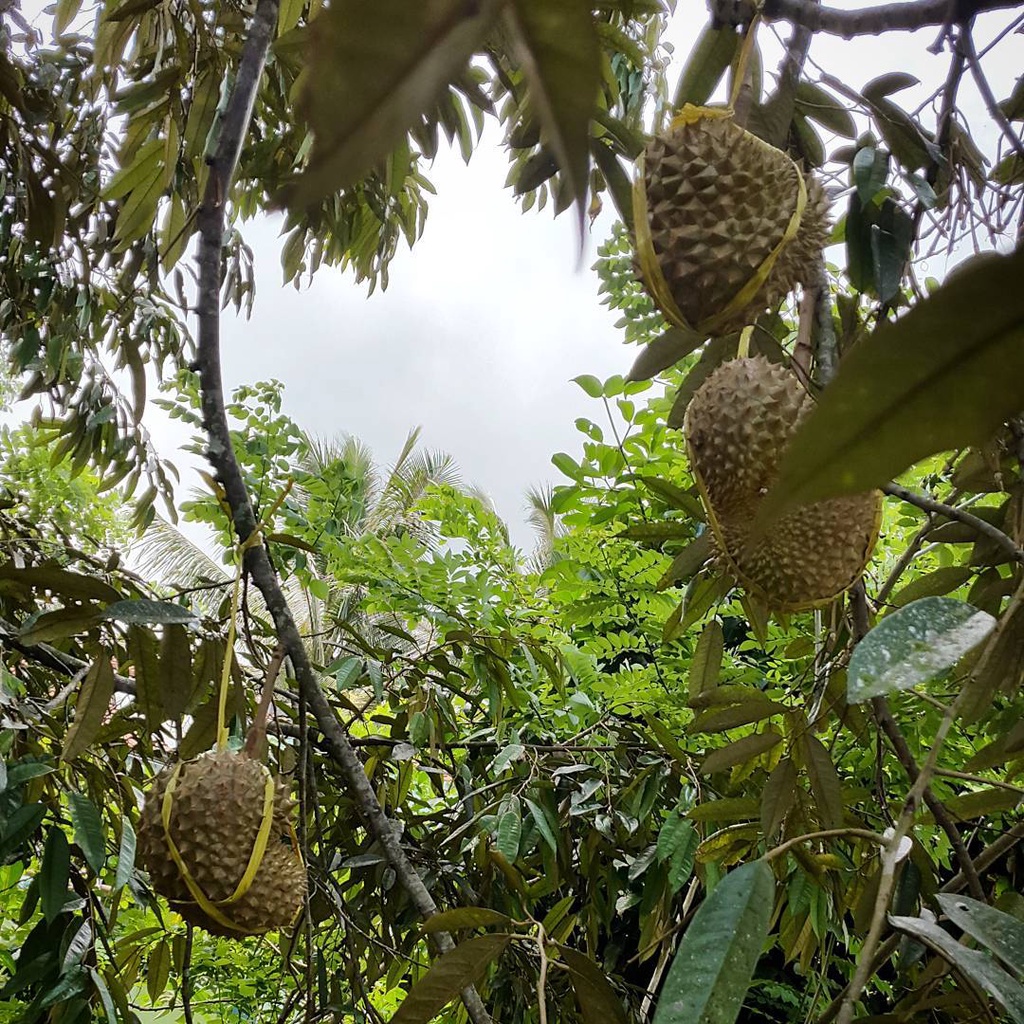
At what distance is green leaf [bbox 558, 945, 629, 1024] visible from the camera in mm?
598

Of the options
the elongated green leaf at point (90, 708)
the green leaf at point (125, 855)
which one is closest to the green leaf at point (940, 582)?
the elongated green leaf at point (90, 708)

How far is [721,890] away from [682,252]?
0.34 meters

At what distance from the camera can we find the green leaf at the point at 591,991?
0.60m

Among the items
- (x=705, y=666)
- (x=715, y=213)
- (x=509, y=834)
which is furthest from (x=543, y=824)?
(x=715, y=213)

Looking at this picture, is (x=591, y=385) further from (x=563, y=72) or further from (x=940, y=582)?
(x=563, y=72)

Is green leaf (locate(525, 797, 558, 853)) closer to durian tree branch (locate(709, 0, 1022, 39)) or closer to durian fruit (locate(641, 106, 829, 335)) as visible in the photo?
durian fruit (locate(641, 106, 829, 335))

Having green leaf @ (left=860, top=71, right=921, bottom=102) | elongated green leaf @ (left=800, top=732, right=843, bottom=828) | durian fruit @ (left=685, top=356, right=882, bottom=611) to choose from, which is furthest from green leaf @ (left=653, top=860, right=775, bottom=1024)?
green leaf @ (left=860, top=71, right=921, bottom=102)

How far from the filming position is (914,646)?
362 mm

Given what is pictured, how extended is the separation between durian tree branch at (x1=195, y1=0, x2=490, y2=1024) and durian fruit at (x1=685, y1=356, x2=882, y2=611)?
37cm

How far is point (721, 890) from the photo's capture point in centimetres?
37

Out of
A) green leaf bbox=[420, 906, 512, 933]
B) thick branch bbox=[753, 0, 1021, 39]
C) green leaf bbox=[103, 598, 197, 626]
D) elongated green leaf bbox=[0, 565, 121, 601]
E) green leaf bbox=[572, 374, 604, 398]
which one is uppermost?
green leaf bbox=[572, 374, 604, 398]

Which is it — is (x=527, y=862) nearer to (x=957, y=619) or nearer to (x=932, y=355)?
(x=957, y=619)

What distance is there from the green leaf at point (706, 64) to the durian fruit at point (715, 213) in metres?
0.09

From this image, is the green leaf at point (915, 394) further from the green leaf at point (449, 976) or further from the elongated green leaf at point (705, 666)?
the elongated green leaf at point (705, 666)
